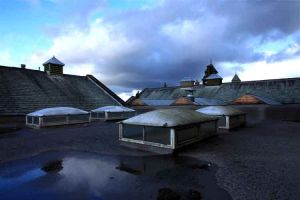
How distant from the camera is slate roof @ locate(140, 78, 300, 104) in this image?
3188 cm

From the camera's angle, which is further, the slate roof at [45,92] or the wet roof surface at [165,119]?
the slate roof at [45,92]

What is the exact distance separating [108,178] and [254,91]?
3304 centimetres

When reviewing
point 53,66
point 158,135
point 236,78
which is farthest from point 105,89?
point 236,78

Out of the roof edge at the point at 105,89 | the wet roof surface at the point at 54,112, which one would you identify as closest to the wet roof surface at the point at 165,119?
the wet roof surface at the point at 54,112

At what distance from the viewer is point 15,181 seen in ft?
23.5

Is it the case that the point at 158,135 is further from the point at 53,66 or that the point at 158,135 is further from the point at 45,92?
the point at 53,66

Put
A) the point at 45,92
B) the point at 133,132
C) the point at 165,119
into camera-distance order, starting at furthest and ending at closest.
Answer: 1. the point at 45,92
2. the point at 133,132
3. the point at 165,119

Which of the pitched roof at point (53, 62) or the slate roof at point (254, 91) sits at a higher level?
the pitched roof at point (53, 62)

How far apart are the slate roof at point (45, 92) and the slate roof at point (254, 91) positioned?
46.2ft

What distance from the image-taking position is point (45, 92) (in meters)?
27.8

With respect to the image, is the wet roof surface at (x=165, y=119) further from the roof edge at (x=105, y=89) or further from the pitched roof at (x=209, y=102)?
the roof edge at (x=105, y=89)

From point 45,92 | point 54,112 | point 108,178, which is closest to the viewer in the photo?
point 108,178

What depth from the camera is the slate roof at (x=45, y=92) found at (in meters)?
→ 24.1

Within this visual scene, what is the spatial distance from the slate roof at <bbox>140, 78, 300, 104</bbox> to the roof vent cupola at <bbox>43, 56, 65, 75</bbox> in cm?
1902
